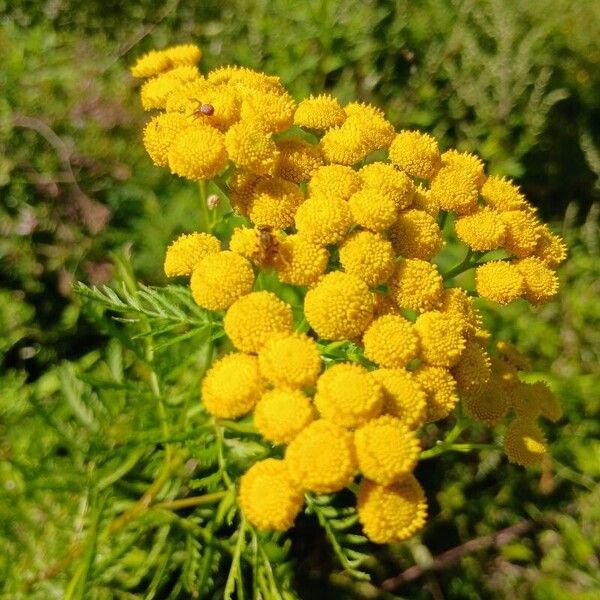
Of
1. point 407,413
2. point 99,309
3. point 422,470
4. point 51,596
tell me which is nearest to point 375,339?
point 407,413

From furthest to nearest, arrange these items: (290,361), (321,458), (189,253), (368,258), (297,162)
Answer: (297,162) < (189,253) < (368,258) < (290,361) < (321,458)

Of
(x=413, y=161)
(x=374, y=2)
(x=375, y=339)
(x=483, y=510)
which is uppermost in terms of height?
(x=374, y=2)

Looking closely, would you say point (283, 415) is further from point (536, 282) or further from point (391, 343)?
point (536, 282)

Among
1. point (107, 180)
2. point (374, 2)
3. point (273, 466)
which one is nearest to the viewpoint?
point (273, 466)

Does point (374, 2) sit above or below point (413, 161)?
above

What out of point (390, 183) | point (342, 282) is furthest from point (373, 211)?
point (342, 282)

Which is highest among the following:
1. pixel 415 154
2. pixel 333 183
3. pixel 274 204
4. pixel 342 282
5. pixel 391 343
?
pixel 415 154

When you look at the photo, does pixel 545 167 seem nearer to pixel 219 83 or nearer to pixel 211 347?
pixel 219 83

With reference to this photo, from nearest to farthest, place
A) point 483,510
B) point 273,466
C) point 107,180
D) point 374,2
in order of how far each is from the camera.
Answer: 1. point 273,466
2. point 483,510
3. point 107,180
4. point 374,2

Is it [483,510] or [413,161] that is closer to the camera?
[413,161]
